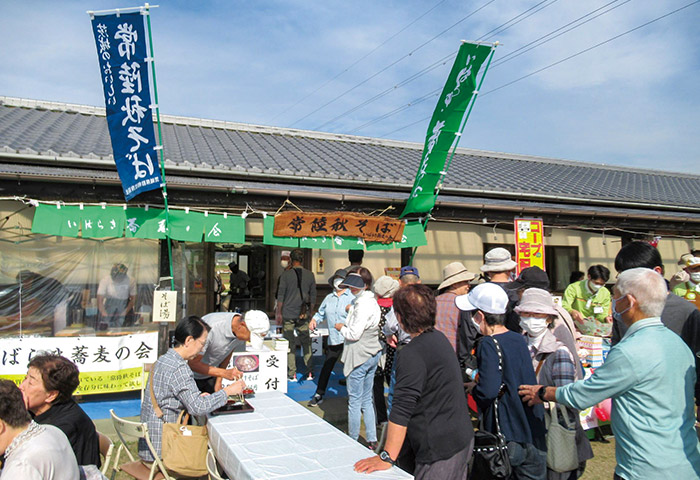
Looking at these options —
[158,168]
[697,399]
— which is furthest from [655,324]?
[158,168]

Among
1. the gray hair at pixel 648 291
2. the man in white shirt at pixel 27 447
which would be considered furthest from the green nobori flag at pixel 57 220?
the gray hair at pixel 648 291

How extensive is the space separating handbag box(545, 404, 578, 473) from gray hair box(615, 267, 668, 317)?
92 centimetres

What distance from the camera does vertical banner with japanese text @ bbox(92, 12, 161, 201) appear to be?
5555 millimetres

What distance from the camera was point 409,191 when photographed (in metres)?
8.25

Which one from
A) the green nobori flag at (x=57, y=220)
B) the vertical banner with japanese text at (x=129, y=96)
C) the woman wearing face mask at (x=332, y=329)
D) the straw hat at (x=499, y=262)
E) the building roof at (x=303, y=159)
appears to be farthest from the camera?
the building roof at (x=303, y=159)

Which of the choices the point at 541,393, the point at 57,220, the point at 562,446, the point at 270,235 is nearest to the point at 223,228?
the point at 270,235

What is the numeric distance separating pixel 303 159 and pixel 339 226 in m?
2.38

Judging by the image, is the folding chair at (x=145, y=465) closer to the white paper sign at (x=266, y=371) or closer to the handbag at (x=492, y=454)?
the handbag at (x=492, y=454)

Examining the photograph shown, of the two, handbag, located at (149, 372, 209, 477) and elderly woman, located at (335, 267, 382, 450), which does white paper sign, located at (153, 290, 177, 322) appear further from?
handbag, located at (149, 372, 209, 477)

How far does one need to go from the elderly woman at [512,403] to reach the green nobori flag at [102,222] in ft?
17.1

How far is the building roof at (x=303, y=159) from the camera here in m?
6.98

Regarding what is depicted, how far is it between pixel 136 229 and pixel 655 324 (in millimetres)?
6040

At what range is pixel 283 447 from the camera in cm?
321

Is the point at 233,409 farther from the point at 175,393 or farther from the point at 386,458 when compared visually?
the point at 386,458
